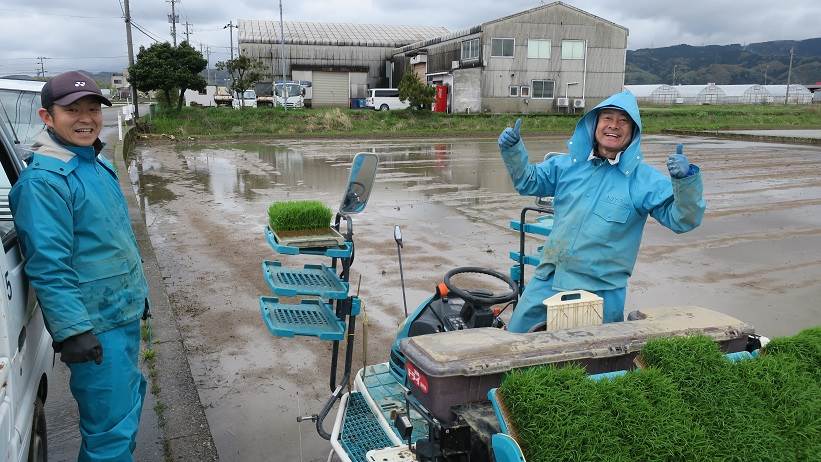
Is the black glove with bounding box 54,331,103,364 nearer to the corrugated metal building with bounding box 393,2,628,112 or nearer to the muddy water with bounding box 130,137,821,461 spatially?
the muddy water with bounding box 130,137,821,461

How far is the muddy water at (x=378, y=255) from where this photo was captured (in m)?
4.55

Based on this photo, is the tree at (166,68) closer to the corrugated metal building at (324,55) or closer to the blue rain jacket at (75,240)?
the corrugated metal building at (324,55)

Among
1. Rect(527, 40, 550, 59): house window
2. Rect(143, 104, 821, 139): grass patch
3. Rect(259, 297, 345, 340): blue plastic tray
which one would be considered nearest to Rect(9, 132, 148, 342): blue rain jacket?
Rect(259, 297, 345, 340): blue plastic tray

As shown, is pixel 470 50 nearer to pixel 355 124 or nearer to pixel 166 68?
pixel 355 124

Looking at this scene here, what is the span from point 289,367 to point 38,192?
2651 mm

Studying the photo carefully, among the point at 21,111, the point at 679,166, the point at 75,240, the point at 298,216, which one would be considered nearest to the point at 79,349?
the point at 75,240

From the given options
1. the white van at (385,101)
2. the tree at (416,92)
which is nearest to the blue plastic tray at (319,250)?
the tree at (416,92)

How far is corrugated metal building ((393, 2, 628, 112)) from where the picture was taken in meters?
38.2

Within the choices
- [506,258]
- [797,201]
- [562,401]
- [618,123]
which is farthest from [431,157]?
[562,401]

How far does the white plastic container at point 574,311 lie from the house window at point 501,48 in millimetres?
37083

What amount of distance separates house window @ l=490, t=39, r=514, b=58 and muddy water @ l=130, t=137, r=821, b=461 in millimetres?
22455

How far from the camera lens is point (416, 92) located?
33.6 m

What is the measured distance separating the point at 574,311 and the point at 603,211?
0.60 metres

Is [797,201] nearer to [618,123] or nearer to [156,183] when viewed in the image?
[618,123]
